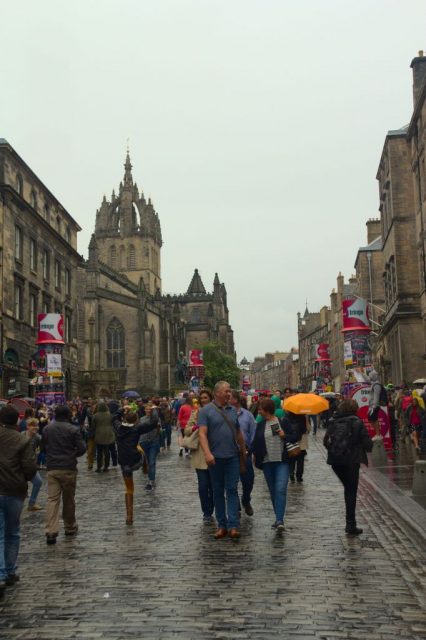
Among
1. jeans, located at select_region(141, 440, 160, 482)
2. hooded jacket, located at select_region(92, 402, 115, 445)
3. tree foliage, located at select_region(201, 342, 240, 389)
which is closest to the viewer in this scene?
jeans, located at select_region(141, 440, 160, 482)

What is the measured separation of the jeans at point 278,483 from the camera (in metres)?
9.30

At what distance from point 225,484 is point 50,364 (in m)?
18.7

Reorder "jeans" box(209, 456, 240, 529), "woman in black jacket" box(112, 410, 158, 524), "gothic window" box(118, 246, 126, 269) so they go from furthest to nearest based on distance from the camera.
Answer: "gothic window" box(118, 246, 126, 269), "woman in black jacket" box(112, 410, 158, 524), "jeans" box(209, 456, 240, 529)

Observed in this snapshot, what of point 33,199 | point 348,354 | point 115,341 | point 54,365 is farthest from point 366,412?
point 115,341

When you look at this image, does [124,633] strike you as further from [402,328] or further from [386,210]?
[386,210]

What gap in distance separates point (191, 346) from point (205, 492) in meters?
96.0

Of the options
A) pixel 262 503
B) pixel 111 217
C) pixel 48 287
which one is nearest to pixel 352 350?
pixel 262 503

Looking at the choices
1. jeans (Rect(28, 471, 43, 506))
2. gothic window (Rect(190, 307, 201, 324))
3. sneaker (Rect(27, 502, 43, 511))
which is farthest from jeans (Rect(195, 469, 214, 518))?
gothic window (Rect(190, 307, 201, 324))

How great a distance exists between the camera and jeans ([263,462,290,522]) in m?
9.30

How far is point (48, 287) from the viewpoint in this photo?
4188cm

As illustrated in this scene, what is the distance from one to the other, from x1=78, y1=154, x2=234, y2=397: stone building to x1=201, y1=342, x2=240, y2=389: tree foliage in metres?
3.85

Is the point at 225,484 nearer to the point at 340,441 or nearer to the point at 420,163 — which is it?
the point at 340,441

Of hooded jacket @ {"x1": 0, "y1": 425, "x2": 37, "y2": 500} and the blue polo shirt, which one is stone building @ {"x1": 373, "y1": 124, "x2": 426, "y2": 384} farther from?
hooded jacket @ {"x1": 0, "y1": 425, "x2": 37, "y2": 500}

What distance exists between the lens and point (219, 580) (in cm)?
684
